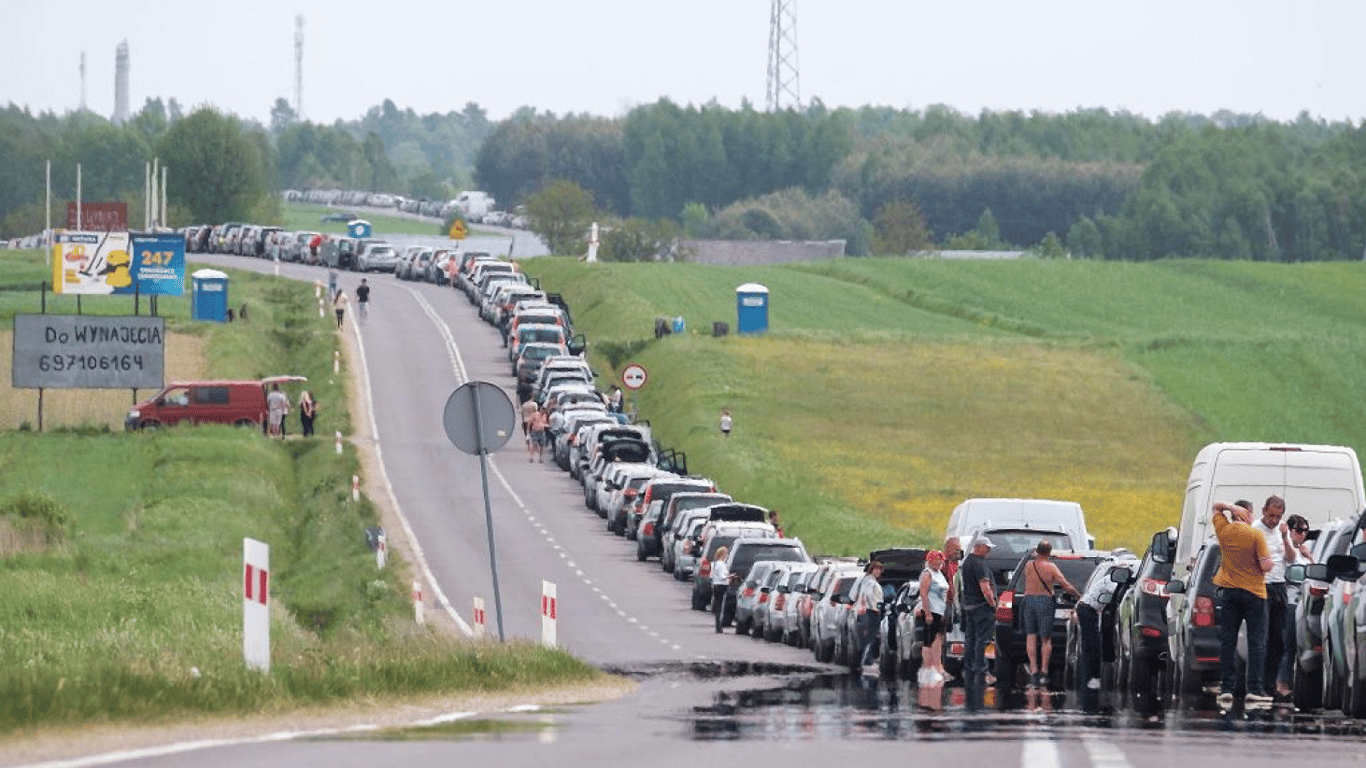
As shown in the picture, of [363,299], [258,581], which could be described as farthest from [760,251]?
[258,581]

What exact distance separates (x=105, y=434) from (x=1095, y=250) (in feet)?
418

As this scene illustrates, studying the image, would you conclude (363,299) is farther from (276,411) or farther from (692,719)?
(692,719)

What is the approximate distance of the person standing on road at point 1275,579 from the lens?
21.3 meters

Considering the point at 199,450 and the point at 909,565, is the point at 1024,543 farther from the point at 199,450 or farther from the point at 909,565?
the point at 199,450

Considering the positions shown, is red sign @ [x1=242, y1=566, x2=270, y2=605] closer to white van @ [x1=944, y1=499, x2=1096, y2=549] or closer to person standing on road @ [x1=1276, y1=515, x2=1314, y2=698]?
person standing on road @ [x1=1276, y1=515, x2=1314, y2=698]

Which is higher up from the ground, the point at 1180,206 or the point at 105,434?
the point at 1180,206

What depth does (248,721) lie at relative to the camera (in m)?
15.1

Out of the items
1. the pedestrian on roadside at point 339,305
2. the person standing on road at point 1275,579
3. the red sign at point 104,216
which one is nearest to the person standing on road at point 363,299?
the pedestrian on roadside at point 339,305

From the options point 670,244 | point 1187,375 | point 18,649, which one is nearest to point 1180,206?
point 670,244

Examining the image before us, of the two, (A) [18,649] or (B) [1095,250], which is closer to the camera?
(A) [18,649]

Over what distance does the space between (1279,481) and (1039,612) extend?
3373mm

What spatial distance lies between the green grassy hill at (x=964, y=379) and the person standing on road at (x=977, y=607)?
3063 cm

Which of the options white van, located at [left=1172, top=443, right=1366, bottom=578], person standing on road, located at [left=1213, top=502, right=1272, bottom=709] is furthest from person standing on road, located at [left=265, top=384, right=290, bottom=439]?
person standing on road, located at [left=1213, top=502, right=1272, bottom=709]

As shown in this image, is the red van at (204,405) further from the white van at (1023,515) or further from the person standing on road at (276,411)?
the white van at (1023,515)
